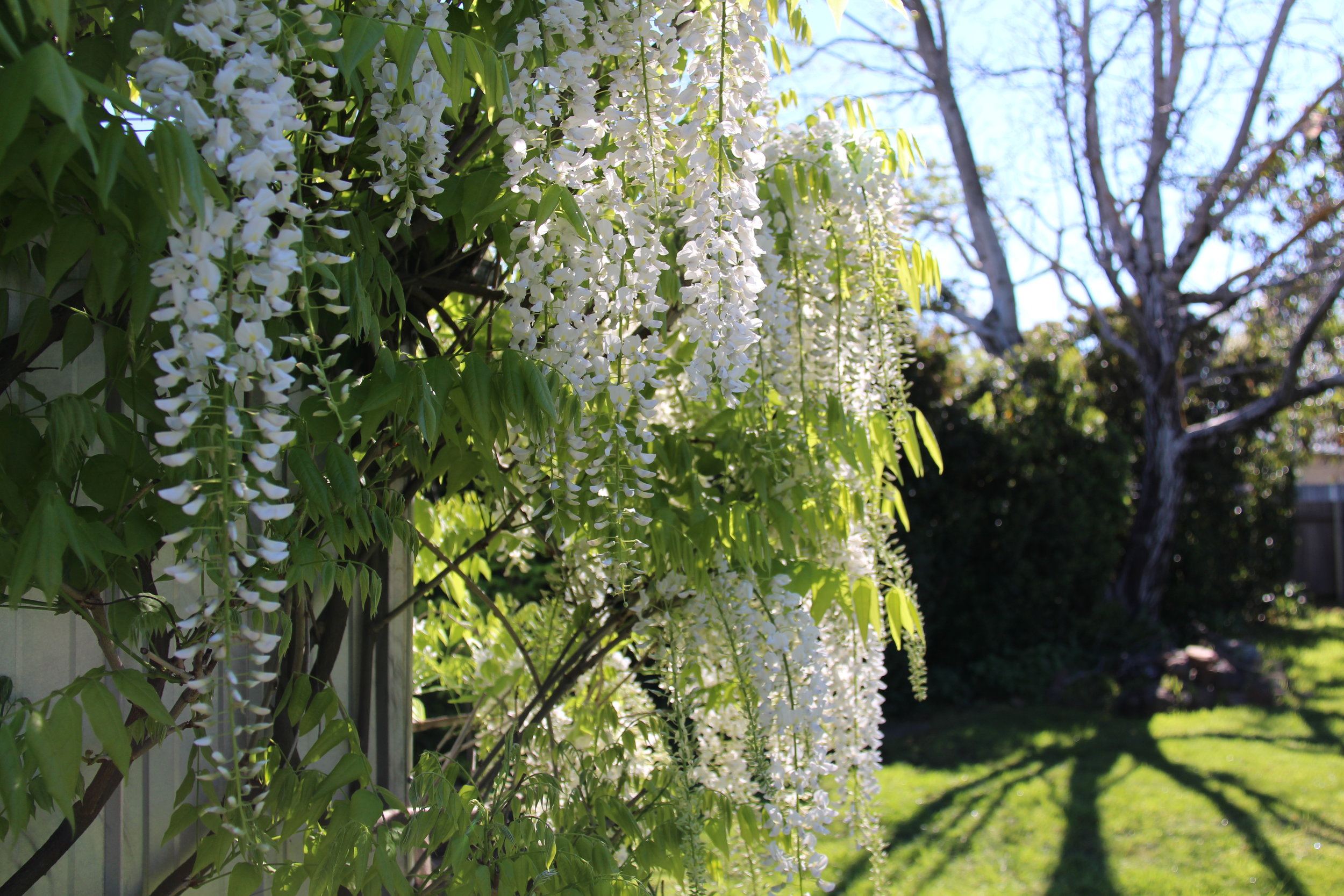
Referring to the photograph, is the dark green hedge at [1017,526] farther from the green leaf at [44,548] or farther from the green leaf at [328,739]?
the green leaf at [44,548]

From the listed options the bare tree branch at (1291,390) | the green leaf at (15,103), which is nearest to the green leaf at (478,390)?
the green leaf at (15,103)

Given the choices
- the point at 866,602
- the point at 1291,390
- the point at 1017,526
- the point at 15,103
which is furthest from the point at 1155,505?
the point at 15,103

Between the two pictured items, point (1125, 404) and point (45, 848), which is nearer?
point (45, 848)

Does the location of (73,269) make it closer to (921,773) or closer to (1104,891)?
(1104,891)

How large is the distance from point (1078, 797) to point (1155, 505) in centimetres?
402

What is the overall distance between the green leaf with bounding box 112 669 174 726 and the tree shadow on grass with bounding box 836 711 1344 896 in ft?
11.6

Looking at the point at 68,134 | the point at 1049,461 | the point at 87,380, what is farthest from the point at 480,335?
the point at 1049,461

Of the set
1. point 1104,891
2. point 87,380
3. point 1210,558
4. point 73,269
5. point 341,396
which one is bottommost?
point 1104,891

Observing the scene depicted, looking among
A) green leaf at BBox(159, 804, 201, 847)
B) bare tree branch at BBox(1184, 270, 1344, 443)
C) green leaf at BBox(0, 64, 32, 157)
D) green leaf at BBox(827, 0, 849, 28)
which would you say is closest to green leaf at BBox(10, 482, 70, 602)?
green leaf at BBox(0, 64, 32, 157)

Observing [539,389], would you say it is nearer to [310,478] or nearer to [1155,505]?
[310,478]

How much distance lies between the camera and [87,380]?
1.40 meters

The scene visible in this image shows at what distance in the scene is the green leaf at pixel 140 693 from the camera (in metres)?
1.02

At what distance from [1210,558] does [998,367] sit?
9.68 feet

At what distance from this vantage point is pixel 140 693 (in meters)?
1.03
